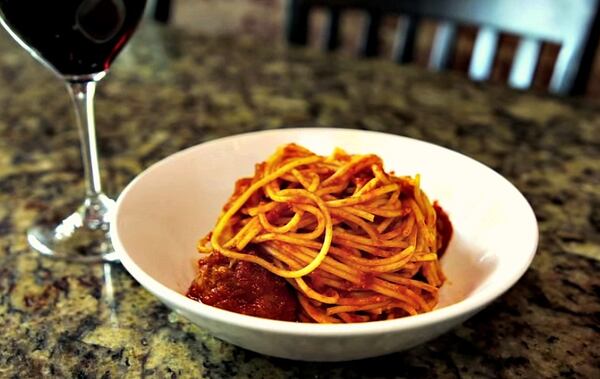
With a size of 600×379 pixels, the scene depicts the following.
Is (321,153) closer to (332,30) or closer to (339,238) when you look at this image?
(339,238)

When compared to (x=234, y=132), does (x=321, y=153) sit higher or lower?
higher

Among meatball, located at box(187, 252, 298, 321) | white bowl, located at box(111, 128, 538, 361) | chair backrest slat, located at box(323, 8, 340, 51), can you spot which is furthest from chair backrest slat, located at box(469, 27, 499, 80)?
meatball, located at box(187, 252, 298, 321)

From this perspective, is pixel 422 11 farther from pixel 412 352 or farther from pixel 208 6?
pixel 208 6

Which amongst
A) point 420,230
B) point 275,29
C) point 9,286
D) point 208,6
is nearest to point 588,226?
point 420,230

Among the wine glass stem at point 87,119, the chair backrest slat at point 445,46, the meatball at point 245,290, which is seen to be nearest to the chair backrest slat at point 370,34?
the chair backrest slat at point 445,46

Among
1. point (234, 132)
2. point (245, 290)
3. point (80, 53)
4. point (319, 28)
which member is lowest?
point (319, 28)

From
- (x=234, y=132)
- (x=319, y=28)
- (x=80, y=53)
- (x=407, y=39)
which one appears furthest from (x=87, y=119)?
(x=319, y=28)

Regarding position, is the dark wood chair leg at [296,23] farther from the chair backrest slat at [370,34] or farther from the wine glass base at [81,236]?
the wine glass base at [81,236]
